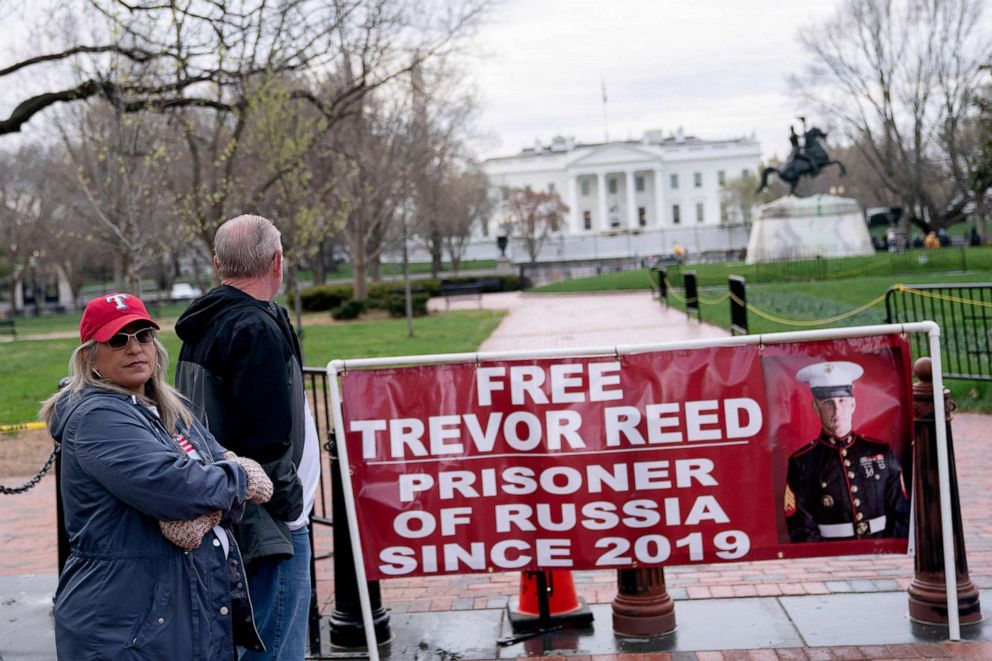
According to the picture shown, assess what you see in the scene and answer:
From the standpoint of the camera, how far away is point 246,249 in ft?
11.6

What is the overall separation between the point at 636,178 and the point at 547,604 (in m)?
124

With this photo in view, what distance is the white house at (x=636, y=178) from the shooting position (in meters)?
122

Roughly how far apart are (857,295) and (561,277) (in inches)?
1308

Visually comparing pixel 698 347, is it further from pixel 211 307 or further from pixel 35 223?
pixel 35 223

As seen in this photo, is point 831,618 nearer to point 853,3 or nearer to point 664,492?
point 664,492

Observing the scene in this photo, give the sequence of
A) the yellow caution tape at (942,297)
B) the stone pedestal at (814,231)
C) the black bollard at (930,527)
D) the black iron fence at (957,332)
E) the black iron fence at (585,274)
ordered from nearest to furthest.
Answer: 1. the black bollard at (930,527)
2. the yellow caution tape at (942,297)
3. the black iron fence at (957,332)
4. the black iron fence at (585,274)
5. the stone pedestal at (814,231)

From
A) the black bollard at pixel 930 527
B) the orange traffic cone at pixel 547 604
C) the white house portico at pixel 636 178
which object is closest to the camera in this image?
the black bollard at pixel 930 527

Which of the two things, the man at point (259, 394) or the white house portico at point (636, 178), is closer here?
the man at point (259, 394)

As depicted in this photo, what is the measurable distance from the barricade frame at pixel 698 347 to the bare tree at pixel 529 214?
7424cm

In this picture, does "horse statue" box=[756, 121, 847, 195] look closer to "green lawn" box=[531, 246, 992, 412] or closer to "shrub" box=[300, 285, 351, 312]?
"green lawn" box=[531, 246, 992, 412]

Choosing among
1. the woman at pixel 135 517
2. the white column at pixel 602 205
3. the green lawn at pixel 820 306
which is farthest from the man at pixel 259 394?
the white column at pixel 602 205

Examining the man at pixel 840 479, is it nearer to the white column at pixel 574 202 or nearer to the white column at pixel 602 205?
the white column at pixel 602 205

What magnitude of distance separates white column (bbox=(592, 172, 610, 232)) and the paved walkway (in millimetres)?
115926

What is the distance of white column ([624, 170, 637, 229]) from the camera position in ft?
403
